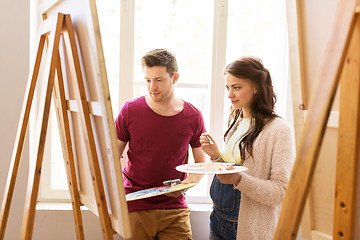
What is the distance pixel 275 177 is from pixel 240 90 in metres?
0.43

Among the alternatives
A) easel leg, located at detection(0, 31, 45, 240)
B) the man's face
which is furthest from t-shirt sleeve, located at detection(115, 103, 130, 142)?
easel leg, located at detection(0, 31, 45, 240)

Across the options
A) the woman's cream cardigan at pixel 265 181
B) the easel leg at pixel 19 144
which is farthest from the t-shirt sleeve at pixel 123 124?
the woman's cream cardigan at pixel 265 181

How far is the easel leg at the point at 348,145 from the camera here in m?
1.02

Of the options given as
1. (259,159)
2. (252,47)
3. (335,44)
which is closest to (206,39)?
(252,47)

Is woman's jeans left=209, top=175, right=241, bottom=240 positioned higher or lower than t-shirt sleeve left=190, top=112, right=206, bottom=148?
lower

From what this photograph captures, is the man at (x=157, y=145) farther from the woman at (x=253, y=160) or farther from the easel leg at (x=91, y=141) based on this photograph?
the easel leg at (x=91, y=141)

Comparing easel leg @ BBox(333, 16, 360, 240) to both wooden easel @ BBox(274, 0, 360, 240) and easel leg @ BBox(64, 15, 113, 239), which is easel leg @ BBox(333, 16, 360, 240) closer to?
→ wooden easel @ BBox(274, 0, 360, 240)

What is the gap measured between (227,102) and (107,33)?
928 millimetres

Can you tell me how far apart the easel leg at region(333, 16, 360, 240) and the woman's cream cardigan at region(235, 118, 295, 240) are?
58 centimetres

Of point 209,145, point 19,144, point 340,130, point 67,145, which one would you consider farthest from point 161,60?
point 340,130

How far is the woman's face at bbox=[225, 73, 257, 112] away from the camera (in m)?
1.81

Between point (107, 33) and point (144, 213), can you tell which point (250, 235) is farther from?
point (107, 33)

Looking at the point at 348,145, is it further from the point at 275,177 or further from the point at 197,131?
the point at 197,131

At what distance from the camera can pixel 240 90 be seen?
1818 mm
